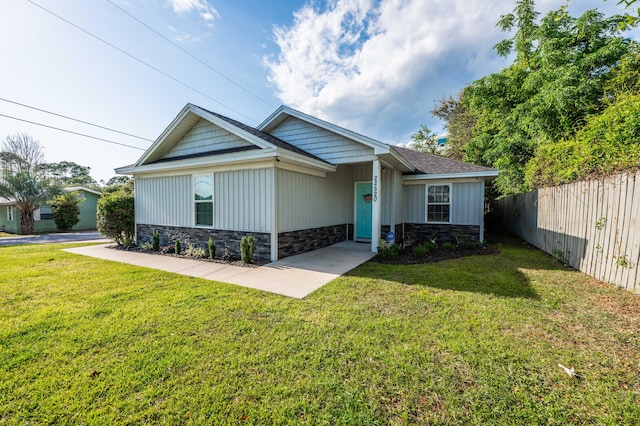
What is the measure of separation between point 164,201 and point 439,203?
33.8ft

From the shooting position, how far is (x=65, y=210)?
68.4 feet

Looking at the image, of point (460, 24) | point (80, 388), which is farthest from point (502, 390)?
point (460, 24)

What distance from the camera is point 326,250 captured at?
8.58 m

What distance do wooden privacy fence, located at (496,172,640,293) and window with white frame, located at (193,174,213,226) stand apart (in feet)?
31.2

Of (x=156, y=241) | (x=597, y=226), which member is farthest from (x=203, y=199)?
(x=597, y=226)

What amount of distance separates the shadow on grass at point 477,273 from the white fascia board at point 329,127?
3.26 metres

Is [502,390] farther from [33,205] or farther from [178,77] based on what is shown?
[33,205]

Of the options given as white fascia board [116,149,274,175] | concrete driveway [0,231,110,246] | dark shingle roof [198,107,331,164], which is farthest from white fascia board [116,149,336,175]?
concrete driveway [0,231,110,246]

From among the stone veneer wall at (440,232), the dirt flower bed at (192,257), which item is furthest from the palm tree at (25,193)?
the stone veneer wall at (440,232)

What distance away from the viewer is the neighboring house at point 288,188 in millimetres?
7203

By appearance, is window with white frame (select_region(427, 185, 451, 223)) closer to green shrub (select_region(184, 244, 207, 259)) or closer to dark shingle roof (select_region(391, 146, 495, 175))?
dark shingle roof (select_region(391, 146, 495, 175))

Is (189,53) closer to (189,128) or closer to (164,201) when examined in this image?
(189,128)

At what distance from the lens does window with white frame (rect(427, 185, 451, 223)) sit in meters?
9.84

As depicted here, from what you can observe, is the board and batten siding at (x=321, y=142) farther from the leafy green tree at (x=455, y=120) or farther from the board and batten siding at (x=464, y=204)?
the leafy green tree at (x=455, y=120)
